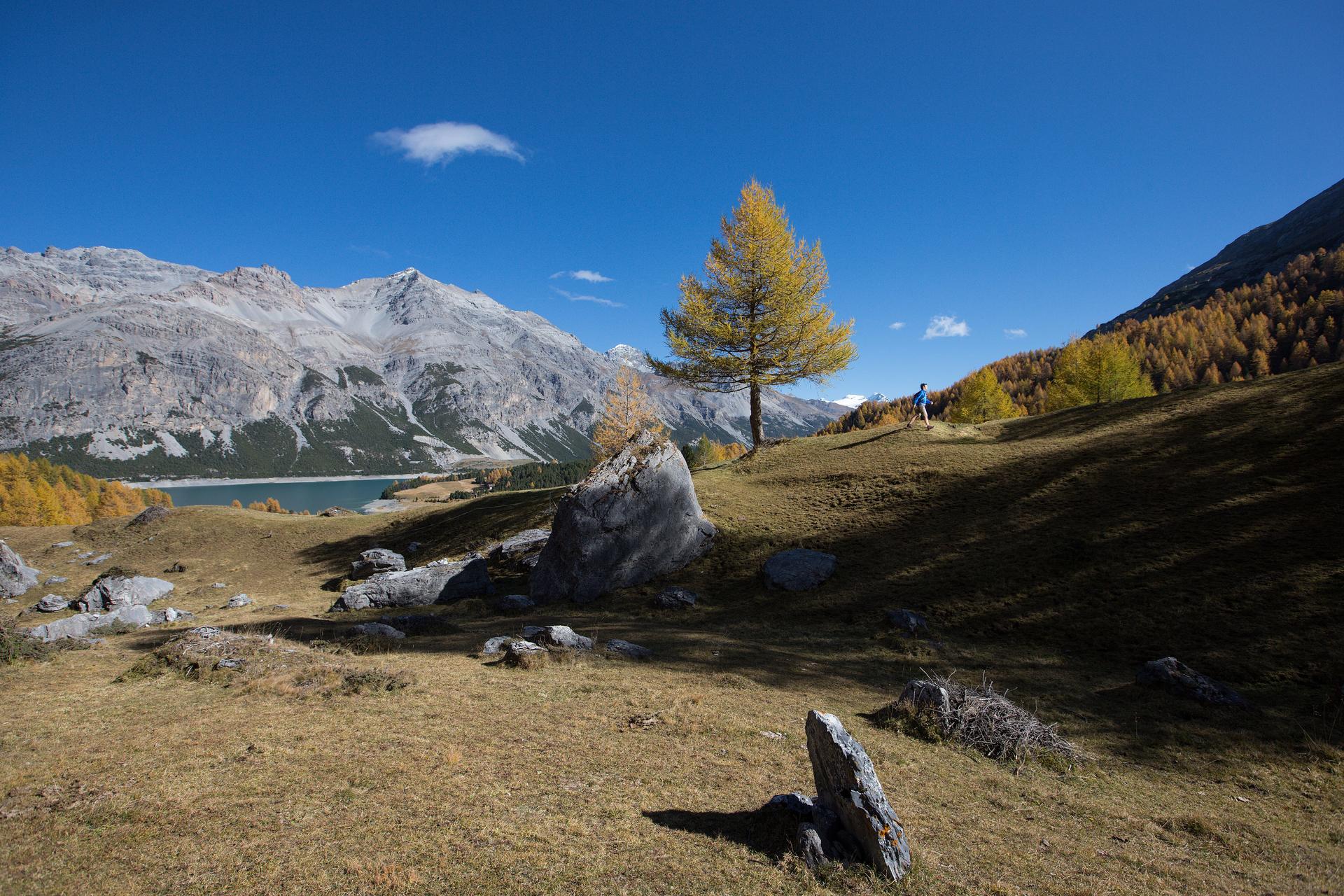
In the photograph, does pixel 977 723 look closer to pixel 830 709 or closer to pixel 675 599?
pixel 830 709

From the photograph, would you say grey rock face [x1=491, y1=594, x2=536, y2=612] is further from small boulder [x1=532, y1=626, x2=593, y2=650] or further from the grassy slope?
small boulder [x1=532, y1=626, x2=593, y2=650]

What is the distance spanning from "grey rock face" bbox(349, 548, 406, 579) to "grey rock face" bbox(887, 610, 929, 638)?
29.9m

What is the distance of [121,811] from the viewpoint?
6906mm

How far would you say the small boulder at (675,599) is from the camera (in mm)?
23703

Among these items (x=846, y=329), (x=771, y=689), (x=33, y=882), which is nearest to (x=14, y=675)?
(x=33, y=882)

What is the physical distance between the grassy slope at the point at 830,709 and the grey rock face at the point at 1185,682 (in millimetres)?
481

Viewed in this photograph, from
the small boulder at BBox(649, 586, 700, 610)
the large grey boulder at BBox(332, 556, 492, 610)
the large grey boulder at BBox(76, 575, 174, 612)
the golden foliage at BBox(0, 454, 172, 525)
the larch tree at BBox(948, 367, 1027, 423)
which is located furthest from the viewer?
the golden foliage at BBox(0, 454, 172, 525)

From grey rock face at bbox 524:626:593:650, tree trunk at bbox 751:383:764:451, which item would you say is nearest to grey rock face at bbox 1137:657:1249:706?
grey rock face at bbox 524:626:593:650

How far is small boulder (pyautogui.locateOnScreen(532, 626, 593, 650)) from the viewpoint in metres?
16.7

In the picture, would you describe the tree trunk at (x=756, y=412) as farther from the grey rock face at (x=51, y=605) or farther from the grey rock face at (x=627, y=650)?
the grey rock face at (x=51, y=605)

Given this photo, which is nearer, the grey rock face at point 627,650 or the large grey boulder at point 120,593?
the grey rock face at point 627,650

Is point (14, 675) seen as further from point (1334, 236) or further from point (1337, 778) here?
point (1334, 236)

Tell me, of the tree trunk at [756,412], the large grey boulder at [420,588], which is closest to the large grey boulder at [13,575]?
the large grey boulder at [420,588]

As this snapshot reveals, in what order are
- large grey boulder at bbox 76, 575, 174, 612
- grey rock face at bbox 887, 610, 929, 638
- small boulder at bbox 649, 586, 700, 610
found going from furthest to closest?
large grey boulder at bbox 76, 575, 174, 612, small boulder at bbox 649, 586, 700, 610, grey rock face at bbox 887, 610, 929, 638
